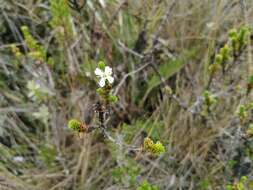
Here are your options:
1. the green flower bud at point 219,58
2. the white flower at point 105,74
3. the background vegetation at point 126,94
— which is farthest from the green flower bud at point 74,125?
the green flower bud at point 219,58

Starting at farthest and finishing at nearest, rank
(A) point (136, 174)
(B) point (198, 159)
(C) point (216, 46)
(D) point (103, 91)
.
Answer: (C) point (216, 46)
(B) point (198, 159)
(A) point (136, 174)
(D) point (103, 91)

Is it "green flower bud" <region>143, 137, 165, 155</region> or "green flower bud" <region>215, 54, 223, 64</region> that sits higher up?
"green flower bud" <region>215, 54, 223, 64</region>

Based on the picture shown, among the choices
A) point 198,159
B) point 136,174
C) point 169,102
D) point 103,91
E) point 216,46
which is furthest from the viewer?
point 216,46

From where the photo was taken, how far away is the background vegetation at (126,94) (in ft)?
6.61

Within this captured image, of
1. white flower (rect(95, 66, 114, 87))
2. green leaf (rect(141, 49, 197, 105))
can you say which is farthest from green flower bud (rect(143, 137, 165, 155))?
green leaf (rect(141, 49, 197, 105))

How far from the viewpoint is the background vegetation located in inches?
79.4

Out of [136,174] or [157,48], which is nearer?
[136,174]

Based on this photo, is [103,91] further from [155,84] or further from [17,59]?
[17,59]

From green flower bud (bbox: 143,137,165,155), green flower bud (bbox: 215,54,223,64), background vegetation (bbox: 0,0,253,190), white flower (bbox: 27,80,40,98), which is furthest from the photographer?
white flower (bbox: 27,80,40,98)

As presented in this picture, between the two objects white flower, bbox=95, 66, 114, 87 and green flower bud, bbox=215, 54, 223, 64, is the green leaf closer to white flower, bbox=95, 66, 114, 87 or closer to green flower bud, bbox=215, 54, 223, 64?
green flower bud, bbox=215, 54, 223, 64

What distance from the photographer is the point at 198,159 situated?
2072 mm

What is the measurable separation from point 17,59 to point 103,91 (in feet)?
3.51

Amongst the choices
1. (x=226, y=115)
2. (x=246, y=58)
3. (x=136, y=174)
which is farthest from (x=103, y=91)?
(x=246, y=58)

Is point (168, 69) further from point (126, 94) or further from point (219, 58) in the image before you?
point (219, 58)
